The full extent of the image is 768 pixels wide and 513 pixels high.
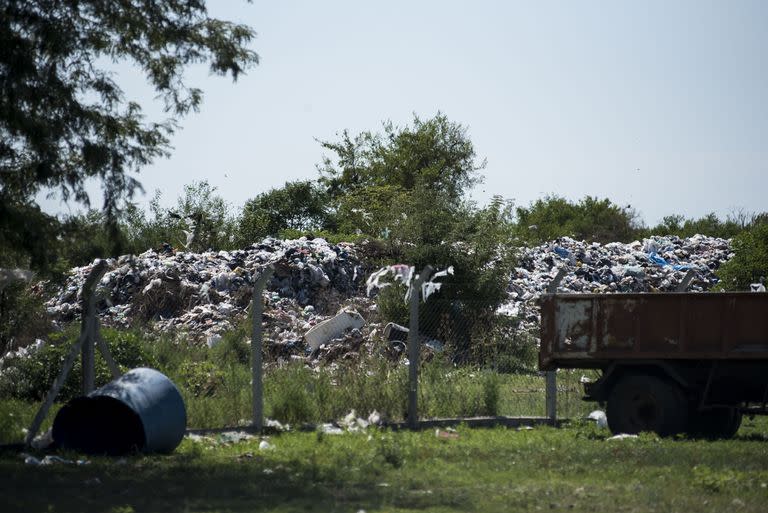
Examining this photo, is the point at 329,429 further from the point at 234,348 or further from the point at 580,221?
the point at 580,221

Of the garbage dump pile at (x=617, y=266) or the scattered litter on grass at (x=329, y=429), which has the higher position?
the garbage dump pile at (x=617, y=266)

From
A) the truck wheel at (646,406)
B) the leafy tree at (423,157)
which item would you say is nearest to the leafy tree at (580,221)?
the leafy tree at (423,157)

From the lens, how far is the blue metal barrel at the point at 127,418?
426 inches

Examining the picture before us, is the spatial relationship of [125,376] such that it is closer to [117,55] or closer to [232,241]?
[117,55]

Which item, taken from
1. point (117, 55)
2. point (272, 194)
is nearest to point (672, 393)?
point (117, 55)

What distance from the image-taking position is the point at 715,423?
13383mm

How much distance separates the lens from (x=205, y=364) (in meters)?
16.2

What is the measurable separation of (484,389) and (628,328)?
7.85 ft

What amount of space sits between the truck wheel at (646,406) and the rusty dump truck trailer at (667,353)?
12 millimetres

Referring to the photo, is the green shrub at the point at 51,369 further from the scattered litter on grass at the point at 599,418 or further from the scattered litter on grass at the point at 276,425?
the scattered litter on grass at the point at 599,418

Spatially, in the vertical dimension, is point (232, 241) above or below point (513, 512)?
above

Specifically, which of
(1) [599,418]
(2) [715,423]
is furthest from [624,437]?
(1) [599,418]

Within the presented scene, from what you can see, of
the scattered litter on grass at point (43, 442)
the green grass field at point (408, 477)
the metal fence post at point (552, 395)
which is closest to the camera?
the green grass field at point (408, 477)

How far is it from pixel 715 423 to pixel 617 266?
20676 millimetres
